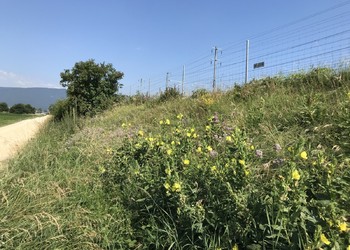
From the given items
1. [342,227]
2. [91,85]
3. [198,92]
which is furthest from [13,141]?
[91,85]

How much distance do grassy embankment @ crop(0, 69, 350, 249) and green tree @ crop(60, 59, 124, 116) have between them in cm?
1025

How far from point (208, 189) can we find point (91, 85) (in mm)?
13882

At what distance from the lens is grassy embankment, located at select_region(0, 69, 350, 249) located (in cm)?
186

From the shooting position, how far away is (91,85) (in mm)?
15484

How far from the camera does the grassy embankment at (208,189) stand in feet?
6.09

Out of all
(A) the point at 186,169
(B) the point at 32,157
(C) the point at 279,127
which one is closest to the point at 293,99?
(C) the point at 279,127

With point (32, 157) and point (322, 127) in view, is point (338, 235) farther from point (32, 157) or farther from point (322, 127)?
point (32, 157)

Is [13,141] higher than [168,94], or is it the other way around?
[168,94]

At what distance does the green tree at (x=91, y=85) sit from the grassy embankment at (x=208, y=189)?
1025 cm

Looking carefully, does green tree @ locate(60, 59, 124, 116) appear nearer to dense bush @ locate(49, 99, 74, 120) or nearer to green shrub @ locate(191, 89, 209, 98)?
dense bush @ locate(49, 99, 74, 120)

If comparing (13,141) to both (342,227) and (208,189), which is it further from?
(342,227)

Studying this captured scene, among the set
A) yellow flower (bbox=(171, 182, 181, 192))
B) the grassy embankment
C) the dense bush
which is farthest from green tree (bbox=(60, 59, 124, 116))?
yellow flower (bbox=(171, 182, 181, 192))

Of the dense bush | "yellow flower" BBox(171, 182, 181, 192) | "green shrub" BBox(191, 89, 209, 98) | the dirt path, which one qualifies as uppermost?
"green shrub" BBox(191, 89, 209, 98)

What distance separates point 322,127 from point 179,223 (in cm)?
180
